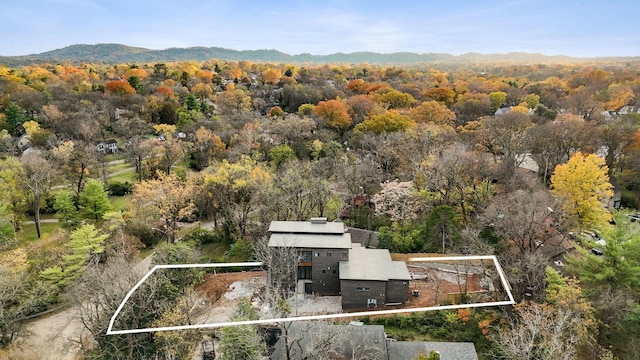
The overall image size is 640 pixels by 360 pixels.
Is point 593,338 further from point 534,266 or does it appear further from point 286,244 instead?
point 286,244

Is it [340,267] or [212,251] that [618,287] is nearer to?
[340,267]

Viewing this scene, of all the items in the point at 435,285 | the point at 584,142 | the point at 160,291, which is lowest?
the point at 435,285

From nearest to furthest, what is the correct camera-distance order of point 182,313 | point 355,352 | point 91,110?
point 355,352 < point 182,313 < point 91,110

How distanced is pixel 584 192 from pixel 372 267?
10253mm

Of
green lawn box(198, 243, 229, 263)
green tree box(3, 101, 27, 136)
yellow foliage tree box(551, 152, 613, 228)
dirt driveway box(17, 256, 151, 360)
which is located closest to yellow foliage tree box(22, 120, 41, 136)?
green tree box(3, 101, 27, 136)

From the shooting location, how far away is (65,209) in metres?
20.2

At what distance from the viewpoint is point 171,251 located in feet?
47.8

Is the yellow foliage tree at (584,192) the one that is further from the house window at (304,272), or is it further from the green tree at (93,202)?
the green tree at (93,202)

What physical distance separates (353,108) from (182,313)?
2687cm

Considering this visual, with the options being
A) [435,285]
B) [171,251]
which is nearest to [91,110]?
[171,251]

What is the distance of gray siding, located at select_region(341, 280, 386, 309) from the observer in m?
13.4

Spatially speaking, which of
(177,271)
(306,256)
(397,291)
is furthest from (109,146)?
(397,291)

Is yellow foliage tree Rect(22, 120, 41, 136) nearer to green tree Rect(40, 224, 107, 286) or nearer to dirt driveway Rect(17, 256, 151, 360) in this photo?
green tree Rect(40, 224, 107, 286)

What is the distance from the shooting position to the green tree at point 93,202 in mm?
19891
